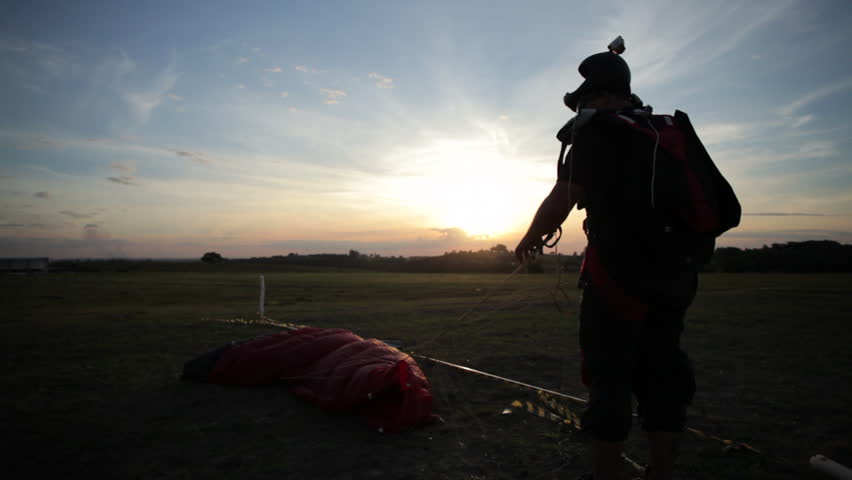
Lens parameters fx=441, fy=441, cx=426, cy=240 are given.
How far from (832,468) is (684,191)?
109 centimetres

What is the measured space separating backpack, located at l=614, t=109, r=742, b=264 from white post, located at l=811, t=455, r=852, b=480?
0.81 meters

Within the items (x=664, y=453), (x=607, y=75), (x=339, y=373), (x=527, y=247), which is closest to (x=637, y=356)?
(x=664, y=453)

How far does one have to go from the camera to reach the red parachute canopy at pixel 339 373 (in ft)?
10.3

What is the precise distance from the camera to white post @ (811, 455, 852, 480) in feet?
4.90

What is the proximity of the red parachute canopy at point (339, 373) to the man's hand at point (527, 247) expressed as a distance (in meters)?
1.42

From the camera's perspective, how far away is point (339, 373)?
3.41m

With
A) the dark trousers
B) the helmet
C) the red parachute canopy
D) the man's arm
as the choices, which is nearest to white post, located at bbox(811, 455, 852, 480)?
the dark trousers

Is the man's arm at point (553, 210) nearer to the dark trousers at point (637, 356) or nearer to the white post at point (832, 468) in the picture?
the dark trousers at point (637, 356)

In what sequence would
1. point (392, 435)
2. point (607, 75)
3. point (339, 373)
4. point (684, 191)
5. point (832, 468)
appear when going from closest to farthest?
point (832, 468) → point (684, 191) → point (607, 75) → point (392, 435) → point (339, 373)

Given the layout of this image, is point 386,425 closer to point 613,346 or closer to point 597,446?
point 597,446

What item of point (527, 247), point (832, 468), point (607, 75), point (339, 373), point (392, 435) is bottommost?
point (392, 435)

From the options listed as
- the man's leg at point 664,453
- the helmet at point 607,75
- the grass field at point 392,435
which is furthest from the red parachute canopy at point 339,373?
the helmet at point 607,75

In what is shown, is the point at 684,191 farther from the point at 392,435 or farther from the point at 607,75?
the point at 392,435

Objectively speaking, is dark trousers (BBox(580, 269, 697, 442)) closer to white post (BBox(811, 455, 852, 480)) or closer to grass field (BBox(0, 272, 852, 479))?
white post (BBox(811, 455, 852, 480))
